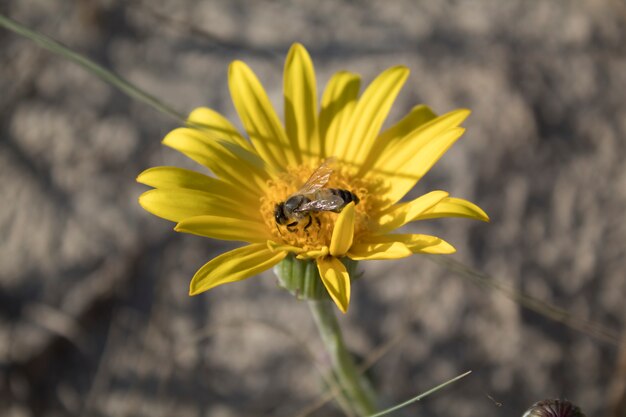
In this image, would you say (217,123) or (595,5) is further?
(595,5)

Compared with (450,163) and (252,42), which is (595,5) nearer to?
(450,163)

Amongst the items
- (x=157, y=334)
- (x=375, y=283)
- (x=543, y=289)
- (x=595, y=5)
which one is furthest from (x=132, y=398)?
(x=595, y=5)

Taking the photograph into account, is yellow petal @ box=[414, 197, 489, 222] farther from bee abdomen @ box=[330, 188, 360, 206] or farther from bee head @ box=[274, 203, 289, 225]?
bee head @ box=[274, 203, 289, 225]

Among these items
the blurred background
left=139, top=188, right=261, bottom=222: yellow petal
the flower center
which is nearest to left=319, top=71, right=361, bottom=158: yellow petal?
the flower center

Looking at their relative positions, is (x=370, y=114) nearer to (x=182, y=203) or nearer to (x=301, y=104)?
(x=301, y=104)

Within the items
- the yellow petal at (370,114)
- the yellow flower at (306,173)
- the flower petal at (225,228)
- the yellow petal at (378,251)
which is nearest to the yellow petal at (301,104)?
the yellow flower at (306,173)

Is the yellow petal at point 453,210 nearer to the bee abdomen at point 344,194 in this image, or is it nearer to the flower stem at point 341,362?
the bee abdomen at point 344,194
